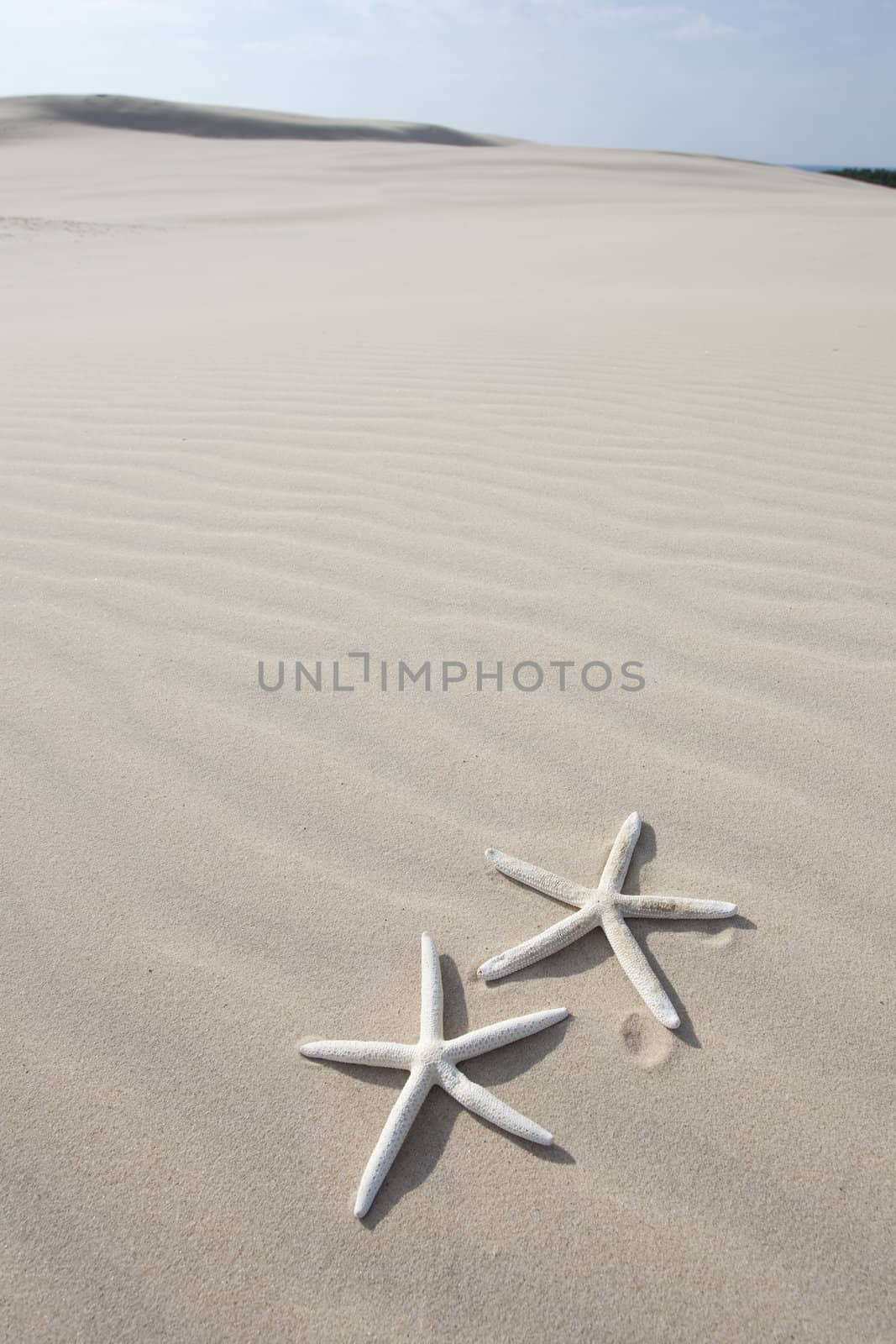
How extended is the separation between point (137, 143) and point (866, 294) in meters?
22.8

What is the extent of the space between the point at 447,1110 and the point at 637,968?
1.25 ft

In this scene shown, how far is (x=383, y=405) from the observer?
3.81m

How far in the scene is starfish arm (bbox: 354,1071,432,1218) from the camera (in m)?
1.25

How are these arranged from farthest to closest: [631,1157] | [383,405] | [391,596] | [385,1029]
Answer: [383,405] < [391,596] < [385,1029] < [631,1157]

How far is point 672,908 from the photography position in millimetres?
1599

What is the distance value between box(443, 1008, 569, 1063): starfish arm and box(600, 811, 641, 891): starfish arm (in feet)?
0.89

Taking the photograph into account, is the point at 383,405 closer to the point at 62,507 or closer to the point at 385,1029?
the point at 62,507

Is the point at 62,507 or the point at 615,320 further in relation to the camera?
the point at 615,320

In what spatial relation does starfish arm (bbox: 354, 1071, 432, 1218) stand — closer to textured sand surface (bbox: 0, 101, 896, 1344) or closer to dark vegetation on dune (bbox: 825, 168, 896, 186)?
textured sand surface (bbox: 0, 101, 896, 1344)

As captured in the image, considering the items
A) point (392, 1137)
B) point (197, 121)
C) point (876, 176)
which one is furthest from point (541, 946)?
point (197, 121)

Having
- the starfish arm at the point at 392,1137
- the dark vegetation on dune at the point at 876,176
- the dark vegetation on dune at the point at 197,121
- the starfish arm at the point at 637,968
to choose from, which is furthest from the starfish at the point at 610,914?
the dark vegetation on dune at the point at 197,121

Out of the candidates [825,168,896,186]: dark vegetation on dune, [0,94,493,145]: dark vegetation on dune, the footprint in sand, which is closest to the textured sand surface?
the footprint in sand

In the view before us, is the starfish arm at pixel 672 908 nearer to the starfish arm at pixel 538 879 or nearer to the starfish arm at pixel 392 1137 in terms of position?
the starfish arm at pixel 538 879

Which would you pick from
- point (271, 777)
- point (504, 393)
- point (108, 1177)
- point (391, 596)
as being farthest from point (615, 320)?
point (108, 1177)
